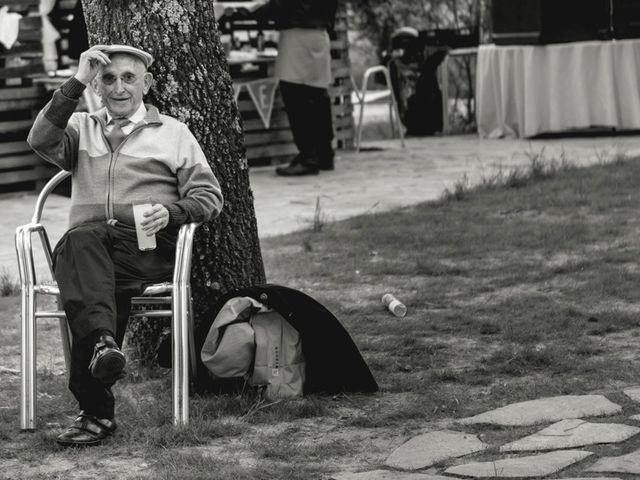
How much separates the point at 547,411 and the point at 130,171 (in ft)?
5.19

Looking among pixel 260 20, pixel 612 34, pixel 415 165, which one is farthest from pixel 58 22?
pixel 612 34

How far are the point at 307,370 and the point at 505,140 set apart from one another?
845 cm

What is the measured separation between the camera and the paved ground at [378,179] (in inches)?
342

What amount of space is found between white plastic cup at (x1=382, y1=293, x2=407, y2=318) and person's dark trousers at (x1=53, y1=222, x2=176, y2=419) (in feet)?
5.13

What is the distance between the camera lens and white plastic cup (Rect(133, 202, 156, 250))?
429 cm

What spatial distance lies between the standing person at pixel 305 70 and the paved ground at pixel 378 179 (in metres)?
0.25

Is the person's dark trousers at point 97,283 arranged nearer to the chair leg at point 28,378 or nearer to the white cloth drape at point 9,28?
the chair leg at point 28,378

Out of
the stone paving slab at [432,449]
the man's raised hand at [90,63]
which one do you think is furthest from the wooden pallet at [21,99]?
the stone paving slab at [432,449]

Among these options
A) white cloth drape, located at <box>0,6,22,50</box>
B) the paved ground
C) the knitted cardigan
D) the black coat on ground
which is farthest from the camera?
white cloth drape, located at <box>0,6,22,50</box>

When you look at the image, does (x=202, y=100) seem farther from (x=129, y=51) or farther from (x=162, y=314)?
(x=162, y=314)

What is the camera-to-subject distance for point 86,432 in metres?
4.08

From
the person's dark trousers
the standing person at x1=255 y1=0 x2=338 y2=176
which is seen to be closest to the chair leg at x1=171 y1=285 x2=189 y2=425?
the person's dark trousers

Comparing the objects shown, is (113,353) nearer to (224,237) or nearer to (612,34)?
(224,237)

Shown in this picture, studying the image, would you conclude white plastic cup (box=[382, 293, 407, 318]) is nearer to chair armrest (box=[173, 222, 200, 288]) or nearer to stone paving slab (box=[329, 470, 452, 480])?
chair armrest (box=[173, 222, 200, 288])
